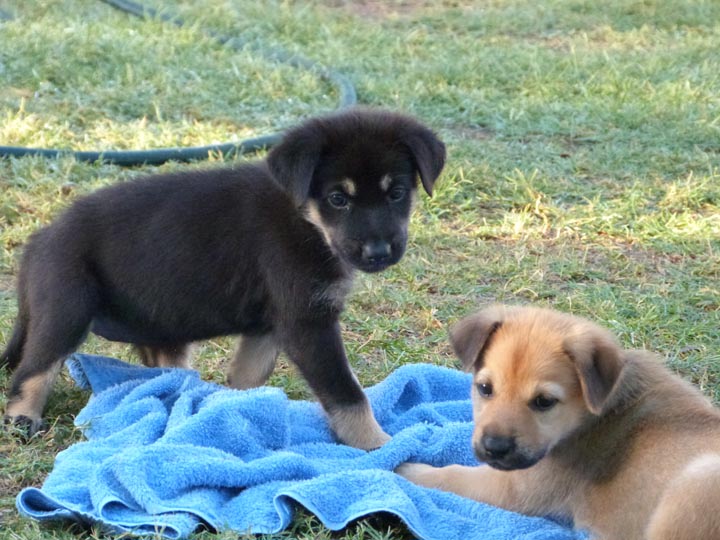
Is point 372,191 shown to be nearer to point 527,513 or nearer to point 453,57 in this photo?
point 527,513

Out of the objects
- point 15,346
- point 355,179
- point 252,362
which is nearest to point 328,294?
point 355,179

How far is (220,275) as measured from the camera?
4793 millimetres

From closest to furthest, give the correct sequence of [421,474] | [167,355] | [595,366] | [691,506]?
[691,506] < [595,366] < [421,474] < [167,355]

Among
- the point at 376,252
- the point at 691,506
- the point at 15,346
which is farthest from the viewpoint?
the point at 15,346

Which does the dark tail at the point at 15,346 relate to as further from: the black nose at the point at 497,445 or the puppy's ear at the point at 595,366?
the puppy's ear at the point at 595,366

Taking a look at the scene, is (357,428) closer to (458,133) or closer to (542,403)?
(542,403)

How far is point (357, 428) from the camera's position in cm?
453

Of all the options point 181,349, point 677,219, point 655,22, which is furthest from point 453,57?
point 181,349

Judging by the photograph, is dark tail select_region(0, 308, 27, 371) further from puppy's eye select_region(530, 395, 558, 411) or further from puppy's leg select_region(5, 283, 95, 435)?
puppy's eye select_region(530, 395, 558, 411)

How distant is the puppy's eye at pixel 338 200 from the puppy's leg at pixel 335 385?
465 millimetres

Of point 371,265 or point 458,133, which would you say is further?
point 458,133

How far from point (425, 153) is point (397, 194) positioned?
202mm

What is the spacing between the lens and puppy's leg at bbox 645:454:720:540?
10.9 ft

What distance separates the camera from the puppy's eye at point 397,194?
4625 millimetres
